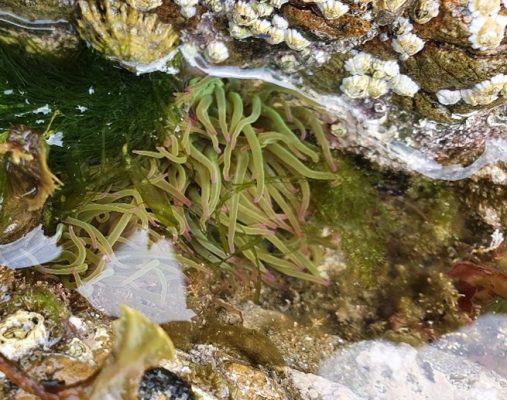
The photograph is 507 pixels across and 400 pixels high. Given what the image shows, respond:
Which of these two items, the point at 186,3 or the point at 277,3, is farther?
the point at 186,3

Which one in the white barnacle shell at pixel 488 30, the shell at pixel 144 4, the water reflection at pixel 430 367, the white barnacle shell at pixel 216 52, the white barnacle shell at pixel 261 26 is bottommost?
the water reflection at pixel 430 367

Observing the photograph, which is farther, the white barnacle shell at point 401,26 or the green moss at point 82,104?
the green moss at point 82,104

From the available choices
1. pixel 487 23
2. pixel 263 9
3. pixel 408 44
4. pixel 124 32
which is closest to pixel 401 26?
pixel 408 44

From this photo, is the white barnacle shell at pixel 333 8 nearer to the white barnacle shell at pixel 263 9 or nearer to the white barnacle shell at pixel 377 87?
the white barnacle shell at pixel 263 9

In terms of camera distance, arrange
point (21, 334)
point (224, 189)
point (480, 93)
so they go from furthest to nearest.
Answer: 1. point (224, 189)
2. point (480, 93)
3. point (21, 334)

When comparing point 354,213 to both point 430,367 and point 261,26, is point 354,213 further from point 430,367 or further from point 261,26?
point 261,26

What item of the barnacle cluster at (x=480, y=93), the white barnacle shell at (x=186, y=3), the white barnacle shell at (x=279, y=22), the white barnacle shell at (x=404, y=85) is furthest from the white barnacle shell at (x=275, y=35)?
the barnacle cluster at (x=480, y=93)

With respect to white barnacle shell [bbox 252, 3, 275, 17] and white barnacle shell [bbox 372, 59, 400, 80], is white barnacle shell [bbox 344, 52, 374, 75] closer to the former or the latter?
white barnacle shell [bbox 372, 59, 400, 80]
